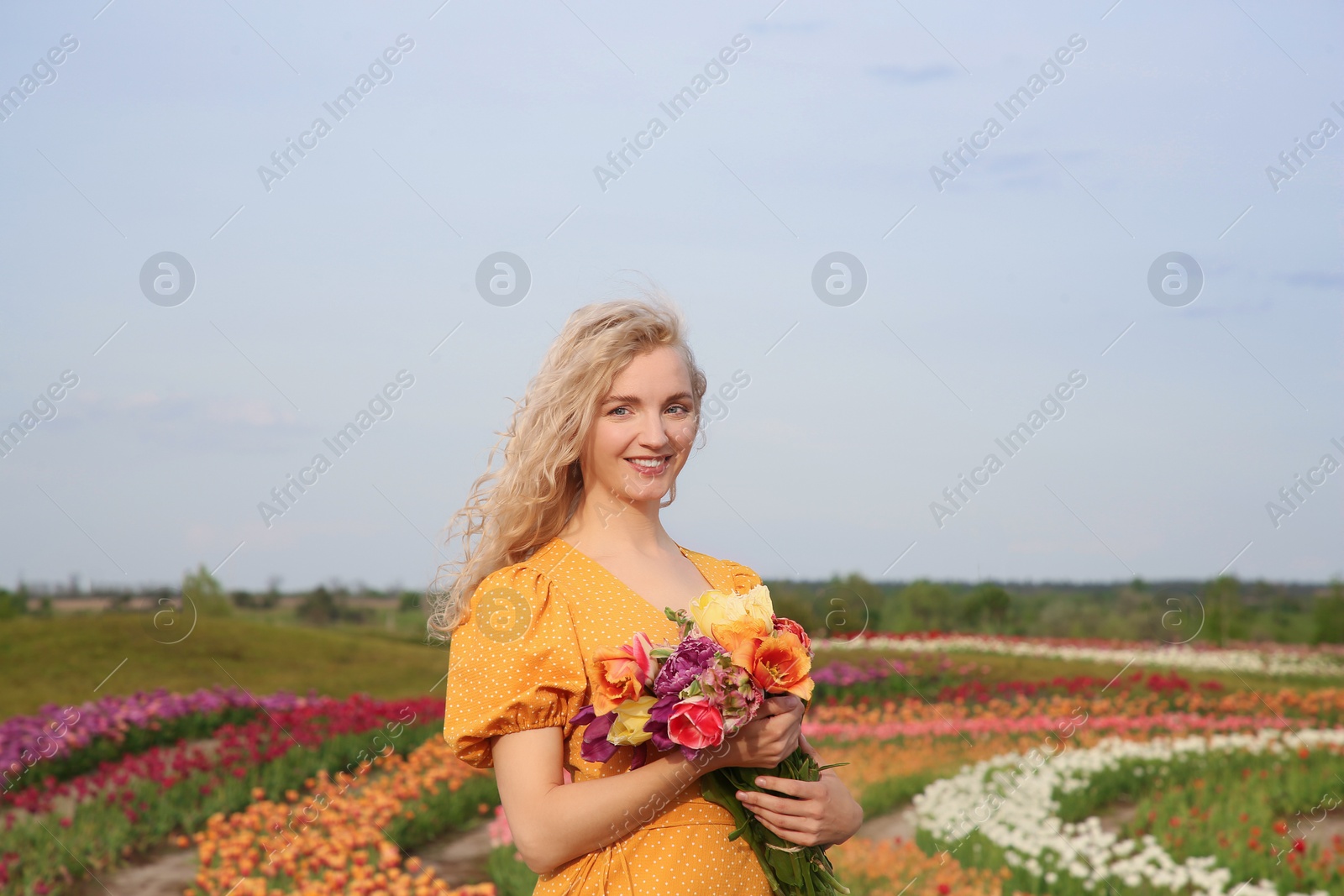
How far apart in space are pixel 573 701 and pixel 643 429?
0.64m

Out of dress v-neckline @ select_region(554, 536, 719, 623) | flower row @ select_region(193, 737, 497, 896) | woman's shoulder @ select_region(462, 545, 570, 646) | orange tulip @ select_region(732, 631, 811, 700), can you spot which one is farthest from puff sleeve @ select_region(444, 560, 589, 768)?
flower row @ select_region(193, 737, 497, 896)

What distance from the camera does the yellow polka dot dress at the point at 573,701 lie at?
220 centimetres

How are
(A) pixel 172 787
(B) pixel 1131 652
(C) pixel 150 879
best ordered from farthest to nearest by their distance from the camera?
(B) pixel 1131 652 → (A) pixel 172 787 → (C) pixel 150 879

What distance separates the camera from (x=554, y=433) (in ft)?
8.16

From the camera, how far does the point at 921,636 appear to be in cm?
1281

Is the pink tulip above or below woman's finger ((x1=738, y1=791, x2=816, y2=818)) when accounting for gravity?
above

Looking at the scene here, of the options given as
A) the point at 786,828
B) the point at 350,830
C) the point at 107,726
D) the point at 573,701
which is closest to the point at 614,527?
the point at 573,701

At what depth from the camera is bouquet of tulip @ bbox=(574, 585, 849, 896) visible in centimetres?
201

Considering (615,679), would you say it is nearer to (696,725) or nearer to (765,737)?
(696,725)

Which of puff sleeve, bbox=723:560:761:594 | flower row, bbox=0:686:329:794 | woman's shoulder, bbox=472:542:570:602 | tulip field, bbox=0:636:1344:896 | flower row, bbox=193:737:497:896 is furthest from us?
flower row, bbox=0:686:329:794

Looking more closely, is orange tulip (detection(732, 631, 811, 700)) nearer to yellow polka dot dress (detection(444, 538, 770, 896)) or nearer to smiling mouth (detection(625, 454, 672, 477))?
yellow polka dot dress (detection(444, 538, 770, 896))

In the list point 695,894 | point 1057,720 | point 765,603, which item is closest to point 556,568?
point 765,603

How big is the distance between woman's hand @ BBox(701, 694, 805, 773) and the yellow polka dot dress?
0.21 metres

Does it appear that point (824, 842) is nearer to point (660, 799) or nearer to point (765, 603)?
point (660, 799)
